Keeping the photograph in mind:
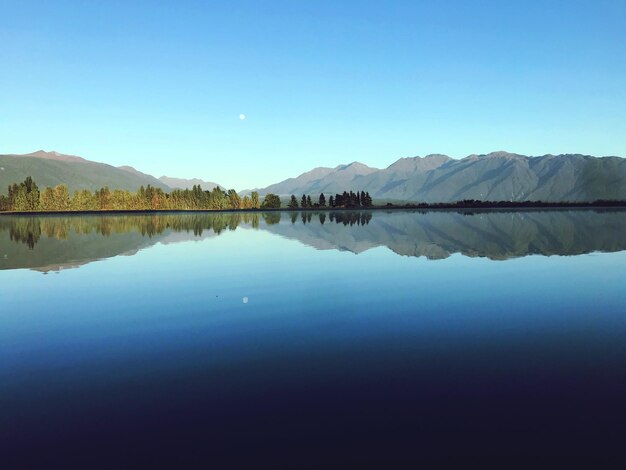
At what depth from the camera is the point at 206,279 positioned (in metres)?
42.2

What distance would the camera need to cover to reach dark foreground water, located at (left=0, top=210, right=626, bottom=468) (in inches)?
496

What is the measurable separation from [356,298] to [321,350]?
40.3 feet

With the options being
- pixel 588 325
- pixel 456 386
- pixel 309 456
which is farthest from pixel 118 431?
pixel 588 325

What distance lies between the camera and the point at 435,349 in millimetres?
20750

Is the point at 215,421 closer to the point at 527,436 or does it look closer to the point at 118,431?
the point at 118,431

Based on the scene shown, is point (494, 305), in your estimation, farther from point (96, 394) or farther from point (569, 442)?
point (96, 394)

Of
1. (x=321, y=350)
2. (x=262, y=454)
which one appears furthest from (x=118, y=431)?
(x=321, y=350)

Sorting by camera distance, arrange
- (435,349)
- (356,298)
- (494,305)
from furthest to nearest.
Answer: (356,298), (494,305), (435,349)

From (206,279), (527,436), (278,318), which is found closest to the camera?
(527,436)

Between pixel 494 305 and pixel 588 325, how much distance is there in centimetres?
602

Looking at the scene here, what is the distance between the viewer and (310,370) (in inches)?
715

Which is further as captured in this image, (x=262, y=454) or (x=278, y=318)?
(x=278, y=318)

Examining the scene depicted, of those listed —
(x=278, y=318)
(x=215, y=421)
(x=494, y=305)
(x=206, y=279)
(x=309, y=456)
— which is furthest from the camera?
(x=206, y=279)

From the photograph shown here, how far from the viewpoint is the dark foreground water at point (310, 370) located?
1260cm
